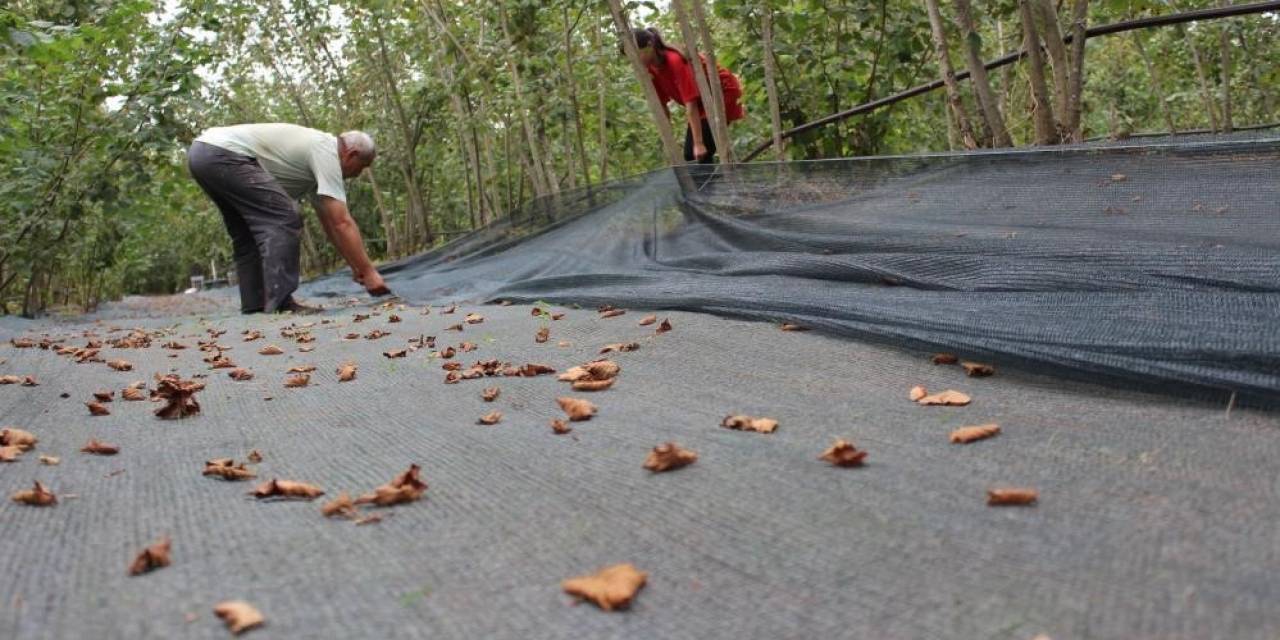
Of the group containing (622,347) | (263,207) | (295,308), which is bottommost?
(295,308)

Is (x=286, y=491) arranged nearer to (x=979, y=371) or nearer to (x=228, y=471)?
(x=228, y=471)

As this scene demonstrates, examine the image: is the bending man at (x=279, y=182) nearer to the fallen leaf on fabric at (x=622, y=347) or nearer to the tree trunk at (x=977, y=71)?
the fallen leaf on fabric at (x=622, y=347)

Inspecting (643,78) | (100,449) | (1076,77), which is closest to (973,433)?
(100,449)

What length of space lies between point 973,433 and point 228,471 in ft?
3.98

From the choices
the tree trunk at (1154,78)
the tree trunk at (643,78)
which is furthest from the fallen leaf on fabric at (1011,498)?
the tree trunk at (1154,78)

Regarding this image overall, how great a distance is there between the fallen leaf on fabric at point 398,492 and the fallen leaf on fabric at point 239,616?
0.38m

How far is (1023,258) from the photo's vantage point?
98.7 inches

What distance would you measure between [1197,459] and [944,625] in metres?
0.68

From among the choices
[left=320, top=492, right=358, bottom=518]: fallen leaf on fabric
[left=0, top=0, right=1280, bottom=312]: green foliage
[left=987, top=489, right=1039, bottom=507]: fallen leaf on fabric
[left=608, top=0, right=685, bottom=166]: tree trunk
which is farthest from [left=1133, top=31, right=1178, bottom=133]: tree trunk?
[left=320, top=492, right=358, bottom=518]: fallen leaf on fabric

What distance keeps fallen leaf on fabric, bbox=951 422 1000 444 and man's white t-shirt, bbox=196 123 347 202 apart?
14.7ft

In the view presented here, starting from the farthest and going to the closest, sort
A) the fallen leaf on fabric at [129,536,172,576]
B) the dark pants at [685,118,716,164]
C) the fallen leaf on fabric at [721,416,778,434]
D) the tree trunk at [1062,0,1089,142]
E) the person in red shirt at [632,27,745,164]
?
the dark pants at [685,118,716,164], the person in red shirt at [632,27,745,164], the tree trunk at [1062,0,1089,142], the fallen leaf on fabric at [721,416,778,434], the fallen leaf on fabric at [129,536,172,576]

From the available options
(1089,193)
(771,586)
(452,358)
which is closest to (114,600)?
(771,586)

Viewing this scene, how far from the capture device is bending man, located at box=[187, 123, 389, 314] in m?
5.38

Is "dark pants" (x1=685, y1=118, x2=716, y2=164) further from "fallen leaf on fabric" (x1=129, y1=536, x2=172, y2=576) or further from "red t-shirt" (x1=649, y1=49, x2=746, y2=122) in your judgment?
"fallen leaf on fabric" (x1=129, y1=536, x2=172, y2=576)
